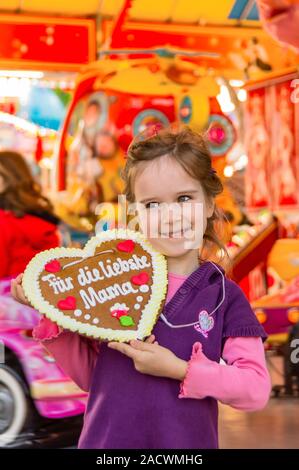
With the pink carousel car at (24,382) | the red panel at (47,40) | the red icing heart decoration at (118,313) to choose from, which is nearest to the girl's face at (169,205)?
the red icing heart decoration at (118,313)

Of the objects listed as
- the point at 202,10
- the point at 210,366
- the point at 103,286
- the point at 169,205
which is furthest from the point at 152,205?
the point at 202,10

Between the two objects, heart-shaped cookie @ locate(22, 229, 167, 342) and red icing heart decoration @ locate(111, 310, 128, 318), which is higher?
heart-shaped cookie @ locate(22, 229, 167, 342)

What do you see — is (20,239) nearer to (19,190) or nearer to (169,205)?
(19,190)

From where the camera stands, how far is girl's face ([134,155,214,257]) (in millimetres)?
1084

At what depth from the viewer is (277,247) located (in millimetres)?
2914

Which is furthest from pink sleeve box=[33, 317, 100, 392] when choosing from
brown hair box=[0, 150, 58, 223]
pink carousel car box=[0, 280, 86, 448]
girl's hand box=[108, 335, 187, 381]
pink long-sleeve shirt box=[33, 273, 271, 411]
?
brown hair box=[0, 150, 58, 223]

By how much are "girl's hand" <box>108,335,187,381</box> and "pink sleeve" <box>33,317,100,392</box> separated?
0.10m

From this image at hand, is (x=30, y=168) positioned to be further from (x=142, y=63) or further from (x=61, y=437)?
(x=61, y=437)

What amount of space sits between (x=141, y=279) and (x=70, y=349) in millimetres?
137

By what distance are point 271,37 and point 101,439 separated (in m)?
2.13

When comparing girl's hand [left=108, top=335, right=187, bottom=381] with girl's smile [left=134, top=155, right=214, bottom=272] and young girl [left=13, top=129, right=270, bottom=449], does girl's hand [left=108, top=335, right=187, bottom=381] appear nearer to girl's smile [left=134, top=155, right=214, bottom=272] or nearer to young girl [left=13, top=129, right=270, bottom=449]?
young girl [left=13, top=129, right=270, bottom=449]

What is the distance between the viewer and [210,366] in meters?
1.01

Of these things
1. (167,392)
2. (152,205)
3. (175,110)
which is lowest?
(167,392)
